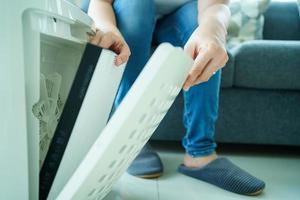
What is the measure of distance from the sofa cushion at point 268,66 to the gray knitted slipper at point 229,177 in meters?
0.33

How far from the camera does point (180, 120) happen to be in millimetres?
1056

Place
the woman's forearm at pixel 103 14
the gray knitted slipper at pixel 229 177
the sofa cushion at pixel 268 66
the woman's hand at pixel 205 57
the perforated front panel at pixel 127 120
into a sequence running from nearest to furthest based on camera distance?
the perforated front panel at pixel 127 120, the woman's hand at pixel 205 57, the woman's forearm at pixel 103 14, the gray knitted slipper at pixel 229 177, the sofa cushion at pixel 268 66

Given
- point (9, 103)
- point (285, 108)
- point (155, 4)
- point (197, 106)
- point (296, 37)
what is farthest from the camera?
point (296, 37)

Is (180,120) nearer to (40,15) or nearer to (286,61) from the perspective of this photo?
(286,61)

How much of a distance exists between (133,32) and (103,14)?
0.36 ft

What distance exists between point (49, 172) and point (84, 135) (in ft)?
0.23

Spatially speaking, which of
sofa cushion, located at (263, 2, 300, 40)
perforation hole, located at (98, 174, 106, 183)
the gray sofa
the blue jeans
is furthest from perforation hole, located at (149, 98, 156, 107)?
sofa cushion, located at (263, 2, 300, 40)

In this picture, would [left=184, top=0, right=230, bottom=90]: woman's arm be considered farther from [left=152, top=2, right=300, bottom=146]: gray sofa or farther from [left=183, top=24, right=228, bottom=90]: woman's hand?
[left=152, top=2, right=300, bottom=146]: gray sofa

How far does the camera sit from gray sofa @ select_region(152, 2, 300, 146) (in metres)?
1.01

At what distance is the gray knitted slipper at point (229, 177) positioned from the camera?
0.75m

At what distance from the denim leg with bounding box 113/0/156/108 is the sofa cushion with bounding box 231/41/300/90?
34 cm

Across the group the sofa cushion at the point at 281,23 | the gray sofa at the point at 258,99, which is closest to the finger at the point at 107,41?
the gray sofa at the point at 258,99

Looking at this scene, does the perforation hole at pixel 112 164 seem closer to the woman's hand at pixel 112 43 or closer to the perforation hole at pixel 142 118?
the perforation hole at pixel 142 118

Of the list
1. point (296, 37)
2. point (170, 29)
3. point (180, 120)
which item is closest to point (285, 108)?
point (180, 120)
